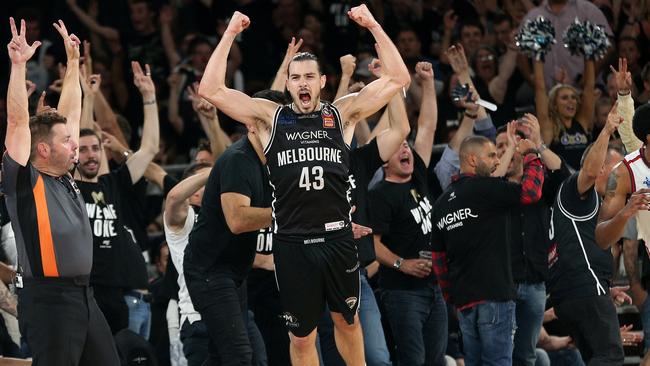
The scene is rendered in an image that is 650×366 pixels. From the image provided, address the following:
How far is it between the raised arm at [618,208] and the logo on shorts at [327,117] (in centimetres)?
198

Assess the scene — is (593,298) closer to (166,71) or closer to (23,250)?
(23,250)

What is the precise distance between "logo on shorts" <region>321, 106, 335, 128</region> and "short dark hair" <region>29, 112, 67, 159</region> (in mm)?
1671

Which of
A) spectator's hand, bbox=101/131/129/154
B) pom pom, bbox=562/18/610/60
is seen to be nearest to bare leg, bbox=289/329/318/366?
spectator's hand, bbox=101/131/129/154

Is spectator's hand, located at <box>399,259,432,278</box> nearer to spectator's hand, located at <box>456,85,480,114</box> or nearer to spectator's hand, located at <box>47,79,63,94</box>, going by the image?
spectator's hand, located at <box>456,85,480,114</box>

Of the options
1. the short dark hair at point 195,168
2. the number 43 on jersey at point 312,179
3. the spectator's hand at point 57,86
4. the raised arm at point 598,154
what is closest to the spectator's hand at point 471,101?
the raised arm at point 598,154

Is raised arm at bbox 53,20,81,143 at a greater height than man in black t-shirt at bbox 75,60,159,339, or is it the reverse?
raised arm at bbox 53,20,81,143

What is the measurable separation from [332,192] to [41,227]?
180cm

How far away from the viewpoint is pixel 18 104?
7613mm

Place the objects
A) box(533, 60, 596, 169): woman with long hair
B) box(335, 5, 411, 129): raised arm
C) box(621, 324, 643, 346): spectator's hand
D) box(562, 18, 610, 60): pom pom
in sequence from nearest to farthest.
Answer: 1. box(335, 5, 411, 129): raised arm
2. box(621, 324, 643, 346): spectator's hand
3. box(533, 60, 596, 169): woman with long hair
4. box(562, 18, 610, 60): pom pom

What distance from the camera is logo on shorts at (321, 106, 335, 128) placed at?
26.8 feet

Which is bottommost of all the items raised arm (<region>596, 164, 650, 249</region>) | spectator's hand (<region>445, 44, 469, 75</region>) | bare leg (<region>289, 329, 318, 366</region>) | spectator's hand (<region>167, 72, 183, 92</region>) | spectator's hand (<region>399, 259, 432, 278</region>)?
bare leg (<region>289, 329, 318, 366</region>)

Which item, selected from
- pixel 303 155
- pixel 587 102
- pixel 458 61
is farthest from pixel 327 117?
pixel 587 102

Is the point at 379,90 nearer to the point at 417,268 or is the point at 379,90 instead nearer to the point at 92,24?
the point at 417,268

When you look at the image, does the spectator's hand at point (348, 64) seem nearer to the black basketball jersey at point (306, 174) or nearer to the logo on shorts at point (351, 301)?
the black basketball jersey at point (306, 174)
